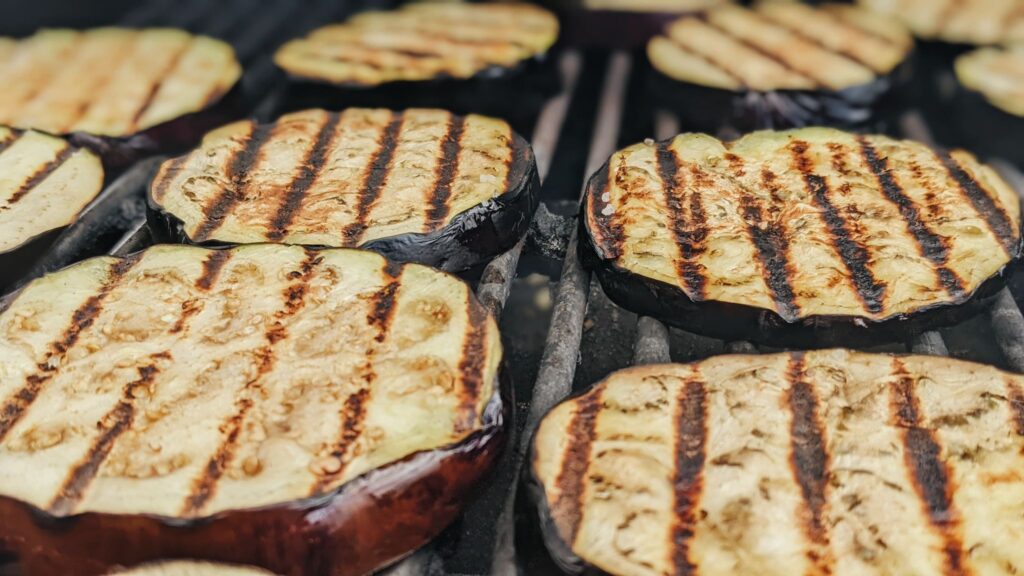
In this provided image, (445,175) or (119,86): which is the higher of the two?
(445,175)

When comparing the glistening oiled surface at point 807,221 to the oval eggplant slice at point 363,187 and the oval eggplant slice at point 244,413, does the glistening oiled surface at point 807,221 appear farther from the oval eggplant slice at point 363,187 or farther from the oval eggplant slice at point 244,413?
the oval eggplant slice at point 244,413

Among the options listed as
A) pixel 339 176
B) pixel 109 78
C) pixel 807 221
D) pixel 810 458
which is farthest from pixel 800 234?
pixel 109 78

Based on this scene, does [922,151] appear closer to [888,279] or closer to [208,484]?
[888,279]

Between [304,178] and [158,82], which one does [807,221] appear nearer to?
[304,178]

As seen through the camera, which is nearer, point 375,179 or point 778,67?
point 375,179

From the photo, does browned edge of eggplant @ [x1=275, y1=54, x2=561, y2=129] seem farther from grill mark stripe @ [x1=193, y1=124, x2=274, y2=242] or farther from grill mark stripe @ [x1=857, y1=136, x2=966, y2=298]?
grill mark stripe @ [x1=857, y1=136, x2=966, y2=298]

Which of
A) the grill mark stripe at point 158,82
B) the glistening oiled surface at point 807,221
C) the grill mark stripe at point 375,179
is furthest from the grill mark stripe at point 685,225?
the grill mark stripe at point 158,82

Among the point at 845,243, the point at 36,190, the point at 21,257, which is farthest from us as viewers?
the point at 36,190
